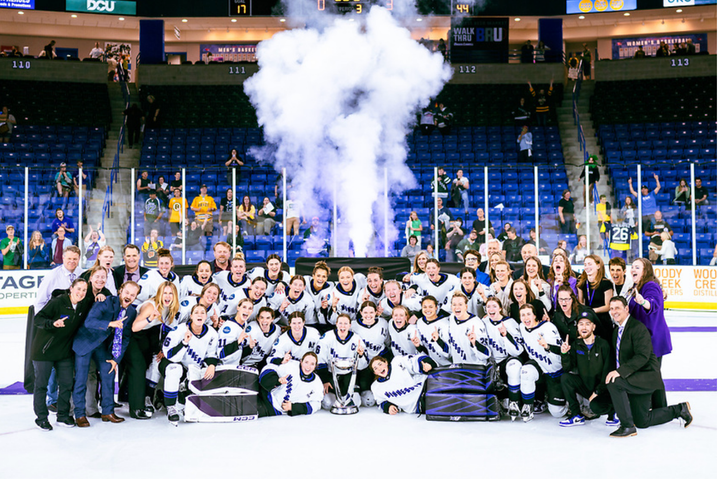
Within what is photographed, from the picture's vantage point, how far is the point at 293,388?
5.78 metres

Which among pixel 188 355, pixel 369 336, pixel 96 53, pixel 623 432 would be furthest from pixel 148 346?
pixel 96 53

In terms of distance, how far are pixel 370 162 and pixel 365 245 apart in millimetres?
2371

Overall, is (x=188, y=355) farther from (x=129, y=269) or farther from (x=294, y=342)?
(x=129, y=269)

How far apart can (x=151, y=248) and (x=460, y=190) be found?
5575 millimetres

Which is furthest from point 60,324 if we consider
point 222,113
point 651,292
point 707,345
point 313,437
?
point 222,113

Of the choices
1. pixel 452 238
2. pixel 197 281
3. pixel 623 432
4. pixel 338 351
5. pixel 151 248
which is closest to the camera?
pixel 623 432

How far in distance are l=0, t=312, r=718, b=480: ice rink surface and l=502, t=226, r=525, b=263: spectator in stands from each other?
245 inches

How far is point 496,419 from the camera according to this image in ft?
18.2

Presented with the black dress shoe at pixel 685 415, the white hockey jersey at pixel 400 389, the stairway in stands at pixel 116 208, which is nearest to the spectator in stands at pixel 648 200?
the black dress shoe at pixel 685 415

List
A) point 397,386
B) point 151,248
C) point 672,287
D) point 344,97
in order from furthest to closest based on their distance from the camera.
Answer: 1. point 344,97
2. point 672,287
3. point 151,248
4. point 397,386

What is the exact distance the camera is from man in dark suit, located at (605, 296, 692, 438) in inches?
199

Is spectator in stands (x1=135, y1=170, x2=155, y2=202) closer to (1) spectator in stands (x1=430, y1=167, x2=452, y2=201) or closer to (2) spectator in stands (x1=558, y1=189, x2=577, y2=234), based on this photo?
(1) spectator in stands (x1=430, y1=167, x2=452, y2=201)

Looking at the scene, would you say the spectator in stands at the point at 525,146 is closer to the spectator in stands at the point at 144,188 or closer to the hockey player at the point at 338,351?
the spectator in stands at the point at 144,188

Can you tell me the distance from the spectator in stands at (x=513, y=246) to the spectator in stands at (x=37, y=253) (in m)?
8.29
